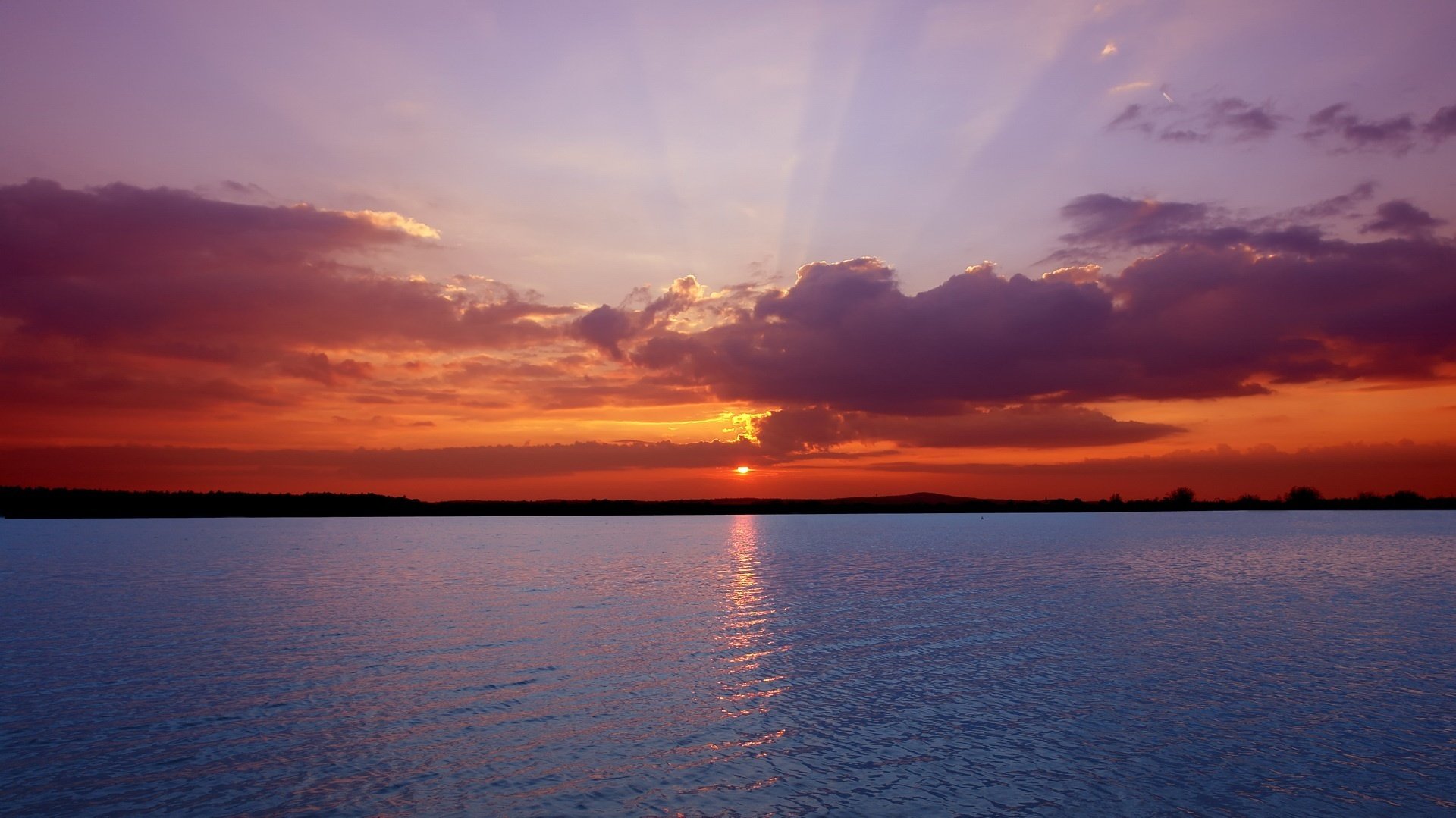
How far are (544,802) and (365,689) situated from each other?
12857mm

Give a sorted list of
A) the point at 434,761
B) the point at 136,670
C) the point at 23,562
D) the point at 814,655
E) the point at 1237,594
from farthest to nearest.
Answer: the point at 23,562
the point at 1237,594
the point at 814,655
the point at 136,670
the point at 434,761

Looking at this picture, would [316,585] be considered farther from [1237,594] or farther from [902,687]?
[1237,594]

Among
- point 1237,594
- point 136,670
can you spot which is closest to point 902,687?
point 136,670

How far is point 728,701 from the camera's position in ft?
81.2

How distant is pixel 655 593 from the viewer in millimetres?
55750

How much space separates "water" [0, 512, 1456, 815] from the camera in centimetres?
1706

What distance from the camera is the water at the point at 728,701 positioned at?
56.0 feet

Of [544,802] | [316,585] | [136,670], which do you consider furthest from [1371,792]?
[316,585]

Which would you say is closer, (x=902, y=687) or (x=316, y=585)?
(x=902, y=687)

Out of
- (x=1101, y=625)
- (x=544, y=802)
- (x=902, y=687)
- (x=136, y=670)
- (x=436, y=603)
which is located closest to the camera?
(x=544, y=802)

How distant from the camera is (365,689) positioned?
26.5 meters

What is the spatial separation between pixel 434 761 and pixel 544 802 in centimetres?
396

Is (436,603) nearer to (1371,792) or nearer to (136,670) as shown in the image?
(136,670)

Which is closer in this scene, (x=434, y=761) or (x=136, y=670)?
(x=434, y=761)
